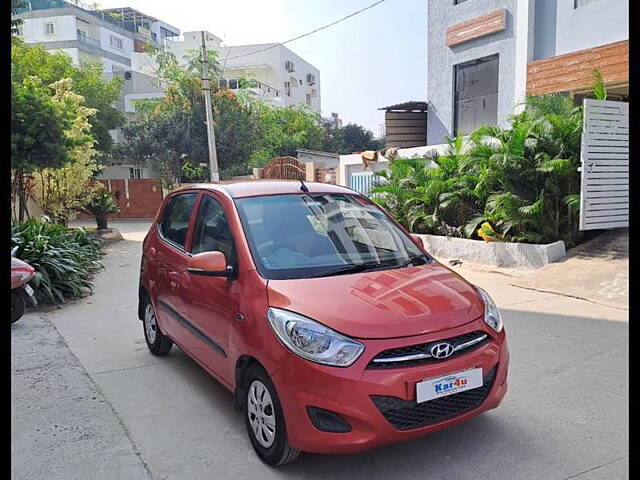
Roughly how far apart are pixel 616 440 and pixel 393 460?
4.64ft

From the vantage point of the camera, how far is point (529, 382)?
4.12 m

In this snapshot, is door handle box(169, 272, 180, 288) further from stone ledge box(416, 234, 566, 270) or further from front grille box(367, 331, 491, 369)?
stone ledge box(416, 234, 566, 270)

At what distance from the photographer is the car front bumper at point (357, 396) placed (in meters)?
2.60

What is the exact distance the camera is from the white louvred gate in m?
7.89

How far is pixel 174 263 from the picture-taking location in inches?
169

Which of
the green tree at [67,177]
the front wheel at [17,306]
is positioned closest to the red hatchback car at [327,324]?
the front wheel at [17,306]

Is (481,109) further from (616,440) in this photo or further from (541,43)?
(616,440)

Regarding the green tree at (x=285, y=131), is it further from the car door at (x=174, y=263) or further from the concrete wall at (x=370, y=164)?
the car door at (x=174, y=263)

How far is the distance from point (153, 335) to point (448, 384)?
3.26m

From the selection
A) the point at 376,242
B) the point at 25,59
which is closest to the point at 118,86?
the point at 25,59

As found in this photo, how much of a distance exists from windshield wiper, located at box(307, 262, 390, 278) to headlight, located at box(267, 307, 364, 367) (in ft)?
1.55

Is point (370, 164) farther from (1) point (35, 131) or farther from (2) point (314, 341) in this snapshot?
(2) point (314, 341)

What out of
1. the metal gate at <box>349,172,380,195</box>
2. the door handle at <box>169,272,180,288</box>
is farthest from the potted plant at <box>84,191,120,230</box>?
the door handle at <box>169,272,180,288</box>

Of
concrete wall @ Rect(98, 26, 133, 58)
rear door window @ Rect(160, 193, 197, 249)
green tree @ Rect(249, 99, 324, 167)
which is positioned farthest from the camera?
concrete wall @ Rect(98, 26, 133, 58)
